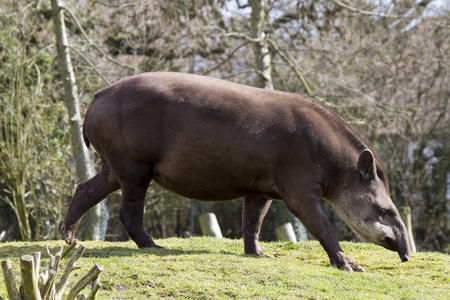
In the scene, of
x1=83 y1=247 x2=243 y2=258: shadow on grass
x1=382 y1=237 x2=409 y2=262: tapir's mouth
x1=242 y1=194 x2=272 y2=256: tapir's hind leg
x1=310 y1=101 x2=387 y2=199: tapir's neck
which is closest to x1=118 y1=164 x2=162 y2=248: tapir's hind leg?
x1=83 y1=247 x2=243 y2=258: shadow on grass

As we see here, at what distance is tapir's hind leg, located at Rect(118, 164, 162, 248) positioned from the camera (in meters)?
7.59

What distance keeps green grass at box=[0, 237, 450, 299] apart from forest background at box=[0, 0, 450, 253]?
16.4ft

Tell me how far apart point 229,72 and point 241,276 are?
1096cm

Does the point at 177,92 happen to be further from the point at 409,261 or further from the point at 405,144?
the point at 405,144

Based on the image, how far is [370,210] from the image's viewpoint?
7.62m

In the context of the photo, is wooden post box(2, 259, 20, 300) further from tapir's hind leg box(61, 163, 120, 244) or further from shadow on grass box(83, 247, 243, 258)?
tapir's hind leg box(61, 163, 120, 244)

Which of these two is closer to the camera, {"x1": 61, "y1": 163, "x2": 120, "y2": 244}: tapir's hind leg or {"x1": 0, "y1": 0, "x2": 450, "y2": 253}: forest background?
{"x1": 61, "y1": 163, "x2": 120, "y2": 244}: tapir's hind leg

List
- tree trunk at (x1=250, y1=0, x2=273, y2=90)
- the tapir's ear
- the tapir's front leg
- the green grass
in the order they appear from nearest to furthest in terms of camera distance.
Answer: the green grass → the tapir's front leg → the tapir's ear → tree trunk at (x1=250, y1=0, x2=273, y2=90)

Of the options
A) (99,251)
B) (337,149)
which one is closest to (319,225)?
(337,149)

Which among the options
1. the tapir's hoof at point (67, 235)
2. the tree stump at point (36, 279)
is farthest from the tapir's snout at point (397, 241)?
the tree stump at point (36, 279)

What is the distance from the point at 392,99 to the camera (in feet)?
62.1

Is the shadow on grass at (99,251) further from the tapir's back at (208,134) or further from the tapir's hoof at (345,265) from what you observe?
the tapir's hoof at (345,265)

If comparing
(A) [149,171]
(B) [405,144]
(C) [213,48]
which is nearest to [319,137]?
(A) [149,171]

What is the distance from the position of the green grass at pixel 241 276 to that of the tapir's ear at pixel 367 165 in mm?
1092
